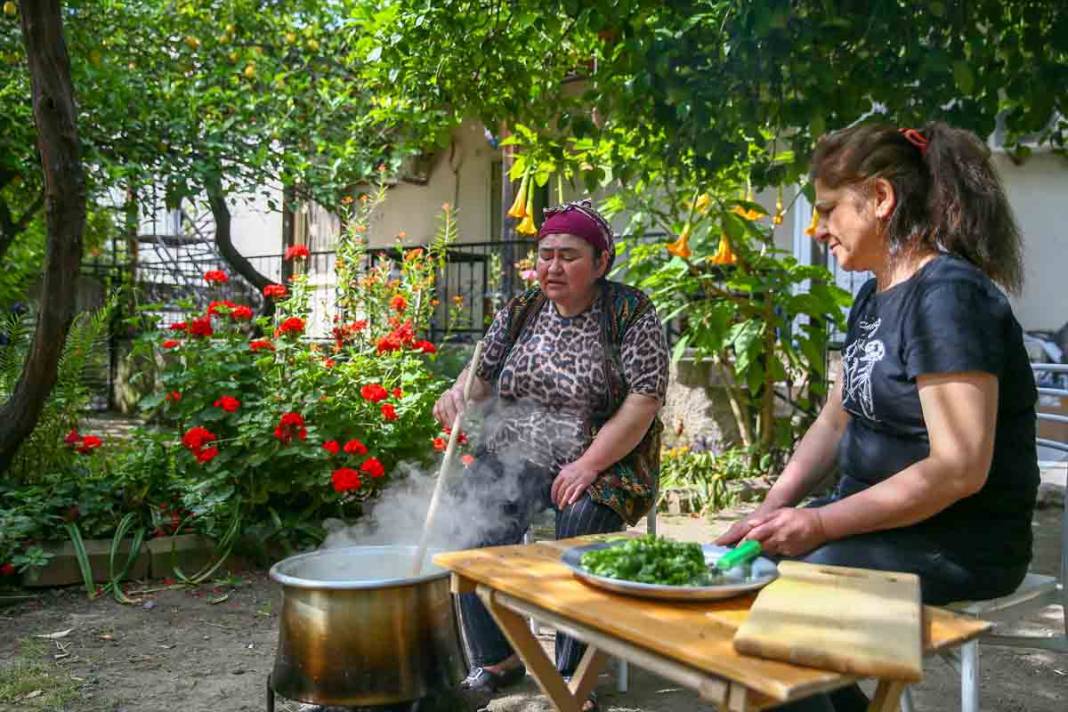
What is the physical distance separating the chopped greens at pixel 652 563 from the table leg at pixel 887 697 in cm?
31

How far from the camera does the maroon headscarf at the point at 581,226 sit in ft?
9.90

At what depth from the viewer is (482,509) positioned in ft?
10.1

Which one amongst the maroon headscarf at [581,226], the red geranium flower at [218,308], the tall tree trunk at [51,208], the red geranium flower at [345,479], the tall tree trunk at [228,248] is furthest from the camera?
the tall tree trunk at [228,248]

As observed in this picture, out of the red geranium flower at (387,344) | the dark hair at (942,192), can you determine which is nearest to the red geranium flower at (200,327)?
the red geranium flower at (387,344)

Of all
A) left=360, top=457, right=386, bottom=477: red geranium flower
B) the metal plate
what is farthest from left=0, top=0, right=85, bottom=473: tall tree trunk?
the metal plate

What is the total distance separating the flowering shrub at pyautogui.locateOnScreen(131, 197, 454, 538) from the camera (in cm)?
416

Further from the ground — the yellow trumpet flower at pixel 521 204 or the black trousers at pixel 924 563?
the yellow trumpet flower at pixel 521 204

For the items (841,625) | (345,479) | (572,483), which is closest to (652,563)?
(841,625)

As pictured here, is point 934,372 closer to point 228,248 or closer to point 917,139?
point 917,139

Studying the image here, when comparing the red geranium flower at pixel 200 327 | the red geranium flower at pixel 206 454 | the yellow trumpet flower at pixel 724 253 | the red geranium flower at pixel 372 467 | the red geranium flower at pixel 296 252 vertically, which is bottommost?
the red geranium flower at pixel 372 467

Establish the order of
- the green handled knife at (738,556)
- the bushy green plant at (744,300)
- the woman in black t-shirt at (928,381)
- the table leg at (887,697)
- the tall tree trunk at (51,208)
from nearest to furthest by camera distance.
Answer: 1. the table leg at (887,697)
2. the green handled knife at (738,556)
3. the woman in black t-shirt at (928,381)
4. the tall tree trunk at (51,208)
5. the bushy green plant at (744,300)

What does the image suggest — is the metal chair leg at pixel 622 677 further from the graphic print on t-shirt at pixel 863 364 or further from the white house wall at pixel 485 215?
the white house wall at pixel 485 215

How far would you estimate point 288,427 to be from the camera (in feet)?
13.5

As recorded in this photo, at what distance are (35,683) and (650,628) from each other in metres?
2.50
